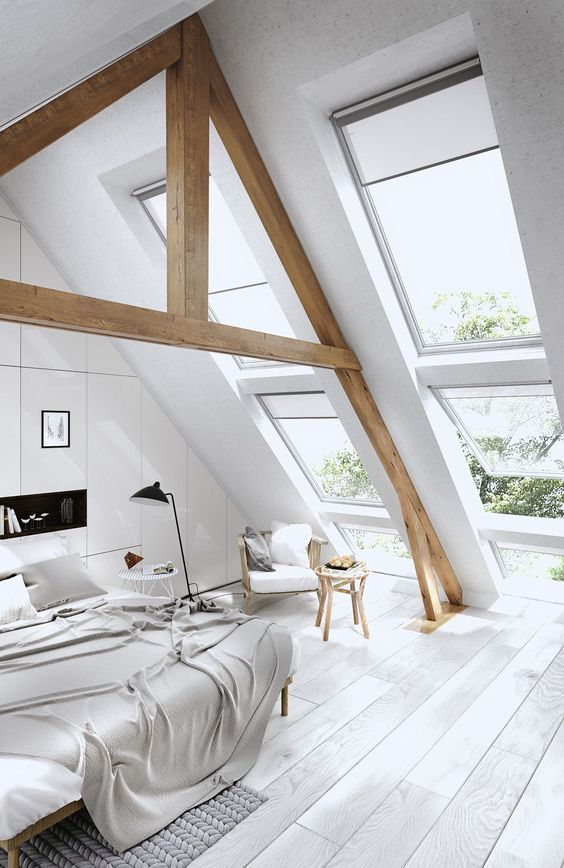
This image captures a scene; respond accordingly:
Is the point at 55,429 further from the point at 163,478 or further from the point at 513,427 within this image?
the point at 513,427

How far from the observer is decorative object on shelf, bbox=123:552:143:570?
16.8 ft

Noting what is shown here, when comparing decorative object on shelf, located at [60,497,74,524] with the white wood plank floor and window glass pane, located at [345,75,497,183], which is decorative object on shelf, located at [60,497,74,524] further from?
window glass pane, located at [345,75,497,183]

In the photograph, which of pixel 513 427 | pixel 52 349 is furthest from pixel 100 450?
pixel 513 427

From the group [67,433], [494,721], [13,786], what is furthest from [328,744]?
[67,433]

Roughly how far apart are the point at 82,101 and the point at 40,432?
2505 millimetres

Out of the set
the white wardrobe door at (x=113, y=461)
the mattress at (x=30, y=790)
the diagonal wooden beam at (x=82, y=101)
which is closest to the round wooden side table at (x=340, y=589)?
the white wardrobe door at (x=113, y=461)

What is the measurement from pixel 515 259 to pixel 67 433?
344cm

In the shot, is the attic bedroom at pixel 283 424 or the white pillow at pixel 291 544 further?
the white pillow at pixel 291 544

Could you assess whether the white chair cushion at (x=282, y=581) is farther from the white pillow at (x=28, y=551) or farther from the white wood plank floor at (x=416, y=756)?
the white pillow at (x=28, y=551)

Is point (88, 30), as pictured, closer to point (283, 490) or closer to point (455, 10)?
point (455, 10)

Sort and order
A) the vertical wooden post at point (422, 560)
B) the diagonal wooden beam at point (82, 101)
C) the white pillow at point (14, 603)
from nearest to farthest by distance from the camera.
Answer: the diagonal wooden beam at point (82, 101) → the white pillow at point (14, 603) → the vertical wooden post at point (422, 560)

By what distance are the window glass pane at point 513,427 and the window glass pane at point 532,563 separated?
93cm

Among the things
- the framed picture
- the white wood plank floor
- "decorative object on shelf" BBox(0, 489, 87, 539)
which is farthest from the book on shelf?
the white wood plank floor

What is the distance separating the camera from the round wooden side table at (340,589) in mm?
4770
